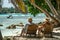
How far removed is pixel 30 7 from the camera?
2044cm

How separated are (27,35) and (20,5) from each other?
1431 mm

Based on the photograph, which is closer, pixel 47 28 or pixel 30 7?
pixel 47 28

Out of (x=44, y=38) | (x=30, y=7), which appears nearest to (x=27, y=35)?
(x=44, y=38)

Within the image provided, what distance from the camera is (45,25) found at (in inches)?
394

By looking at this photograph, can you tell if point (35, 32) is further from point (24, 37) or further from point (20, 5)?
point (20, 5)

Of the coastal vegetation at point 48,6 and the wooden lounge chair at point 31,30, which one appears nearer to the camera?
the wooden lounge chair at point 31,30

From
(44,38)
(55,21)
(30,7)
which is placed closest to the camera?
(44,38)

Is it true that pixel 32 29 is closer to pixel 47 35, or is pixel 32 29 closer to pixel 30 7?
pixel 47 35

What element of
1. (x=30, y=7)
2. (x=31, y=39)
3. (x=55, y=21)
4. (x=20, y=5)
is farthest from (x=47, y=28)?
(x=30, y=7)

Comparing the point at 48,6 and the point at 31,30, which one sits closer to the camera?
the point at 31,30

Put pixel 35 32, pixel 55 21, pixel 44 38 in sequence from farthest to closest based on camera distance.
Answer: pixel 55 21
pixel 35 32
pixel 44 38

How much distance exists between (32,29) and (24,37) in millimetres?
526

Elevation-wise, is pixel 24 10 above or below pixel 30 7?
above

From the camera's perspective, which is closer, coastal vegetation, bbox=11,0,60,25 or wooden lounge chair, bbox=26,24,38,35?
wooden lounge chair, bbox=26,24,38,35
